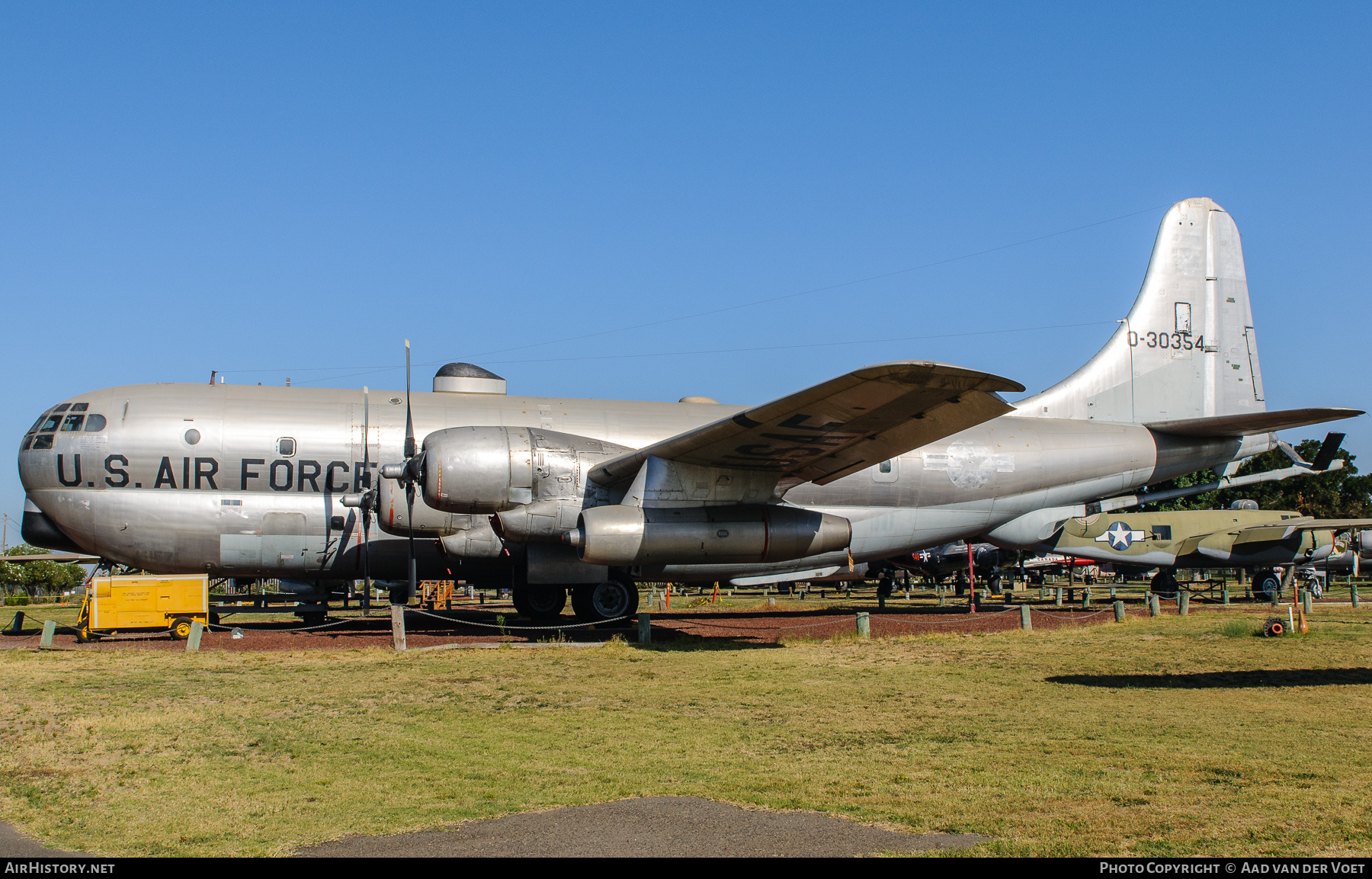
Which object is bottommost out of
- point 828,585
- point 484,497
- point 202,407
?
point 828,585

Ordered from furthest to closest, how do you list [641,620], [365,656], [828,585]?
[828,585] → [641,620] → [365,656]

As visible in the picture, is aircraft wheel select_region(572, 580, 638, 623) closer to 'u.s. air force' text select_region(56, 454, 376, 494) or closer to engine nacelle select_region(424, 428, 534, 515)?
engine nacelle select_region(424, 428, 534, 515)

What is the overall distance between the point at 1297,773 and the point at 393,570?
16.0 metres

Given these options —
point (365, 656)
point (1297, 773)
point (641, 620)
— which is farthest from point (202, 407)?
point (1297, 773)

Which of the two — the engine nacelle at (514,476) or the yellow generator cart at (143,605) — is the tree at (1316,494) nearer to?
the engine nacelle at (514,476)

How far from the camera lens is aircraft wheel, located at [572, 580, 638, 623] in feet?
62.3

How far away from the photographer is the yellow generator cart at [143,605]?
55.4 feet

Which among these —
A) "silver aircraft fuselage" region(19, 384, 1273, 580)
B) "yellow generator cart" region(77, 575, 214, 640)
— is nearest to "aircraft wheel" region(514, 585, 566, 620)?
"silver aircraft fuselage" region(19, 384, 1273, 580)

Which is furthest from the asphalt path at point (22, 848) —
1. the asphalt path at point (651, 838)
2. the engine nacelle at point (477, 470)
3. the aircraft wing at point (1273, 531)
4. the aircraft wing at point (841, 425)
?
the aircraft wing at point (1273, 531)

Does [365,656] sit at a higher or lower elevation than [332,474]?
lower

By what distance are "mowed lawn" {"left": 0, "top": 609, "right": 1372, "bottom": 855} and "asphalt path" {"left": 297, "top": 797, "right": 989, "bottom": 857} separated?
9.8 inches

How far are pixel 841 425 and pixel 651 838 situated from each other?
10.2 m

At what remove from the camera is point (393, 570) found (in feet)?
63.9
